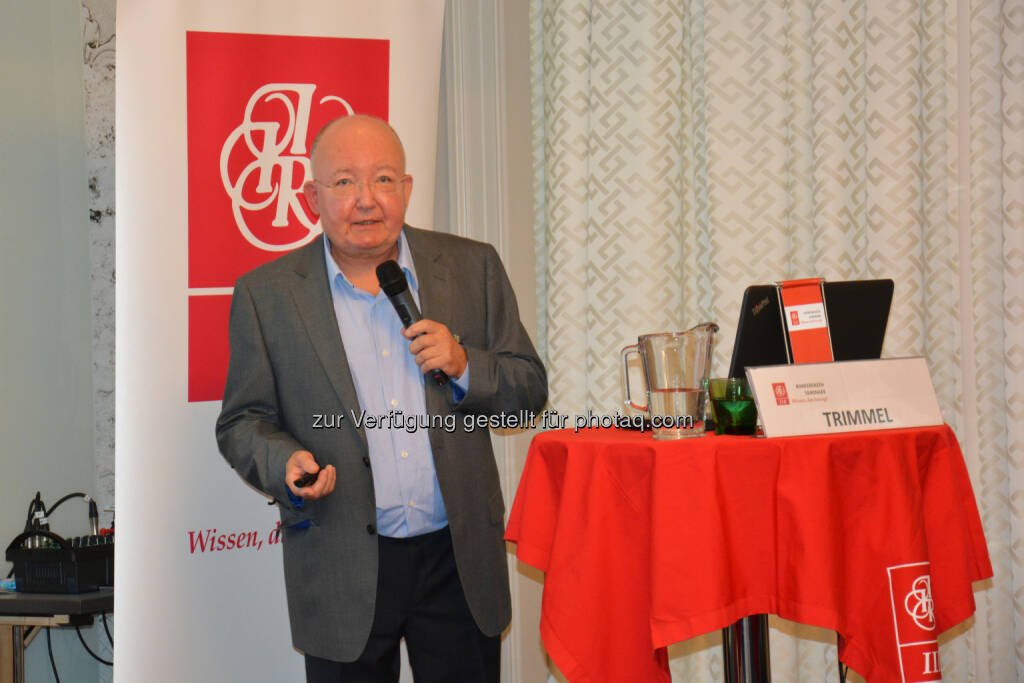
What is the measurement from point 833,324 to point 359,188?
1062mm

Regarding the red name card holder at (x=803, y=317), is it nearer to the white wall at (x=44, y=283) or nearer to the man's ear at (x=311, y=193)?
the man's ear at (x=311, y=193)

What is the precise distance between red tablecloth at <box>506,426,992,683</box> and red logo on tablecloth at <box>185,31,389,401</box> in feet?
4.61

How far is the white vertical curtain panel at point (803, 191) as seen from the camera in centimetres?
274

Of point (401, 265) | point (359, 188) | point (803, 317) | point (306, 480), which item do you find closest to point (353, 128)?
point (359, 188)

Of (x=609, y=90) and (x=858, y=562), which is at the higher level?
(x=609, y=90)

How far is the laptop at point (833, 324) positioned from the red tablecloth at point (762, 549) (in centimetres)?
25

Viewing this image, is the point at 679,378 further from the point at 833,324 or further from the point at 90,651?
the point at 90,651

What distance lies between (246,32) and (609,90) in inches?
46.1

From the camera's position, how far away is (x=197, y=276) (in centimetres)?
262

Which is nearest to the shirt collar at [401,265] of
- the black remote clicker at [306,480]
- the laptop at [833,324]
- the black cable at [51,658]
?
the black remote clicker at [306,480]

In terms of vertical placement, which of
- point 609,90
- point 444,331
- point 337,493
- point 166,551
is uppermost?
point 609,90

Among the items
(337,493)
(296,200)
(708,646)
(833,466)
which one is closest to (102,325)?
(296,200)

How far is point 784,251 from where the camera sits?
2.86m

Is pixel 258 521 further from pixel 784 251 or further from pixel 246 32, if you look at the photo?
pixel 784 251
